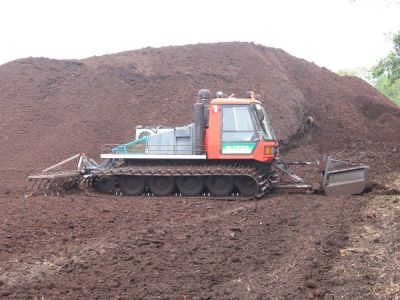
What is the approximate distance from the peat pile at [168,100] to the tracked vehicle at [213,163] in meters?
7.20

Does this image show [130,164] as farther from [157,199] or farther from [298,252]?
[298,252]

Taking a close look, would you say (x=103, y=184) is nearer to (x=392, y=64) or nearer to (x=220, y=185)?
(x=220, y=185)

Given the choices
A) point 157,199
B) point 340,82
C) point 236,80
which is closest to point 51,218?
point 157,199

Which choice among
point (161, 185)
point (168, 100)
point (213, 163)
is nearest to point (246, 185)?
point (213, 163)

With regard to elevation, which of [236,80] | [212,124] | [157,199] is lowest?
[157,199]

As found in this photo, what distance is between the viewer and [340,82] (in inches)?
1243

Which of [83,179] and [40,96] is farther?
[40,96]

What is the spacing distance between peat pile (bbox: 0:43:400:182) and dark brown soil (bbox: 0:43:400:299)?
9cm

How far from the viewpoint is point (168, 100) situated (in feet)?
87.1

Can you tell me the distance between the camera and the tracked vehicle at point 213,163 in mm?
14617

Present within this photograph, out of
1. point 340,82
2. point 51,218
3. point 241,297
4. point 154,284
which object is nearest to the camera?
point 241,297

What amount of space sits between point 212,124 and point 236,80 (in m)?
13.7

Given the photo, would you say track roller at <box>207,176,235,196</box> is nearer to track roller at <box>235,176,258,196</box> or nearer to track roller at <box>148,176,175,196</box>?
track roller at <box>235,176,258,196</box>

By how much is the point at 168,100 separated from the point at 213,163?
11865 mm
